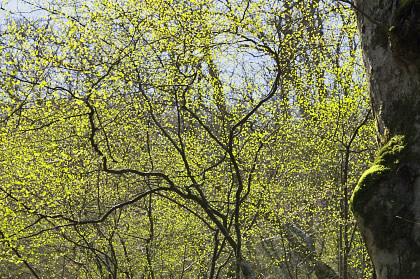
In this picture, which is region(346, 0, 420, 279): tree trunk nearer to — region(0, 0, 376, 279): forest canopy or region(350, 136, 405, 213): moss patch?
region(350, 136, 405, 213): moss patch

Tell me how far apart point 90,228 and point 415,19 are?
6.62 meters

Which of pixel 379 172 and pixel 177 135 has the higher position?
pixel 177 135

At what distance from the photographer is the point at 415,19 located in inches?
90.7

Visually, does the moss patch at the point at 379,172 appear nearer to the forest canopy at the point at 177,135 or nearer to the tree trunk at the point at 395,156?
the tree trunk at the point at 395,156

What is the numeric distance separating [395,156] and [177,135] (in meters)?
4.00

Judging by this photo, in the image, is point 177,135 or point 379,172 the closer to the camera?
point 379,172

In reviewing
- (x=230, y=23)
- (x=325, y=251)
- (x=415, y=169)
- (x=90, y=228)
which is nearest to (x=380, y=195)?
(x=415, y=169)

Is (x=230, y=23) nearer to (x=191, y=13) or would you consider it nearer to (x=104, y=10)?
(x=191, y=13)

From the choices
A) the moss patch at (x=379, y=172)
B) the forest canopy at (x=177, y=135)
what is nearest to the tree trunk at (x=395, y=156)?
the moss patch at (x=379, y=172)

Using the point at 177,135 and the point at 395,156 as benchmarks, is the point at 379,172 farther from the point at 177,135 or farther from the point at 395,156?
the point at 177,135

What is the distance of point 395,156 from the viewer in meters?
2.43

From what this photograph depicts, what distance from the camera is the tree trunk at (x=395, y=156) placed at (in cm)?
230

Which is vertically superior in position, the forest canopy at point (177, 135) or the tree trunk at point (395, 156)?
the forest canopy at point (177, 135)

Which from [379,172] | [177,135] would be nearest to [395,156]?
[379,172]
